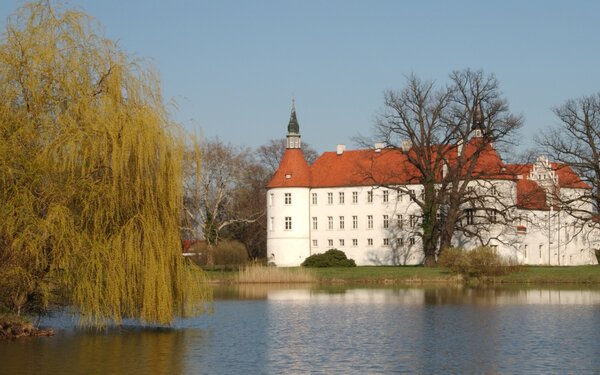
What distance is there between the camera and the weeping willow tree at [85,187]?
22.4m

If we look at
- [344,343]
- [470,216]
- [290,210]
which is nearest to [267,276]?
[470,216]

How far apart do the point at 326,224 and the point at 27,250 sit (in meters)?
55.3

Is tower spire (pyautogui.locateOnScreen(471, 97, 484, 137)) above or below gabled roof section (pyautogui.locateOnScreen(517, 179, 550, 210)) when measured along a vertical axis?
above

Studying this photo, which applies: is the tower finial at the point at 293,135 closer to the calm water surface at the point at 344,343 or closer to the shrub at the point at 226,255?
the shrub at the point at 226,255

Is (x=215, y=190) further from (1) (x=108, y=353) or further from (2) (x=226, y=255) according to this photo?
(1) (x=108, y=353)

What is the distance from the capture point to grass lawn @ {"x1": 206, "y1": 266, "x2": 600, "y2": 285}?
48906 mm

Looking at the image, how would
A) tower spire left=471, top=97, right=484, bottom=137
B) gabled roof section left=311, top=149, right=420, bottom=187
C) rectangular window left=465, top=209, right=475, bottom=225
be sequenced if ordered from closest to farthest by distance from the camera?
tower spire left=471, top=97, right=484, bottom=137
rectangular window left=465, top=209, right=475, bottom=225
gabled roof section left=311, top=149, right=420, bottom=187

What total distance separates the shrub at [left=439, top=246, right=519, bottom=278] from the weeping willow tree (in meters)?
25.9

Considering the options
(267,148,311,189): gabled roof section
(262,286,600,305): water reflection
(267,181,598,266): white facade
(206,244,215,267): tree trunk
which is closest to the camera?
(262,286,600,305): water reflection

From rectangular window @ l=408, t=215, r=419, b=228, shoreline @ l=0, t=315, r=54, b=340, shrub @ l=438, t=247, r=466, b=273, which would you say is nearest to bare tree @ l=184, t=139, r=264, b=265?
rectangular window @ l=408, t=215, r=419, b=228

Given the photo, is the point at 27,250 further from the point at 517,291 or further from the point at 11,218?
the point at 517,291

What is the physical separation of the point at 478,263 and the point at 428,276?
11.5ft

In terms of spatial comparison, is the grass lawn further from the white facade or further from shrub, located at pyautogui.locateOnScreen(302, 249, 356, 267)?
the white facade

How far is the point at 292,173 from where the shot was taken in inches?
2995
